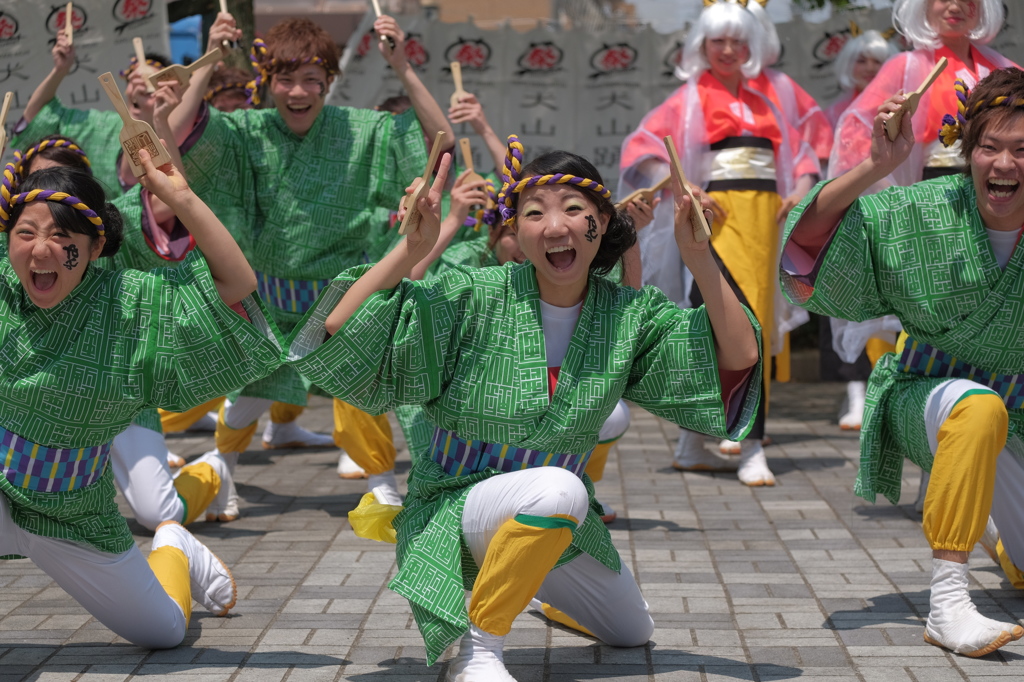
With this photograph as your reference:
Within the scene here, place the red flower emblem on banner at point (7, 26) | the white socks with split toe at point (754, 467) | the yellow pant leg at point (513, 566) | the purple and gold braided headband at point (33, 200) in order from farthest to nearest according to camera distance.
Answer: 1. the red flower emblem on banner at point (7, 26)
2. the white socks with split toe at point (754, 467)
3. the purple and gold braided headband at point (33, 200)
4. the yellow pant leg at point (513, 566)

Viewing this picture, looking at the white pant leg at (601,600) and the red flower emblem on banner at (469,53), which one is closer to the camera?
the white pant leg at (601,600)

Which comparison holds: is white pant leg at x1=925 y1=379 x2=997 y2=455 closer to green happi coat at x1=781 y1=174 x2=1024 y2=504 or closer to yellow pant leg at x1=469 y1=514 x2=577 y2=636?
green happi coat at x1=781 y1=174 x2=1024 y2=504

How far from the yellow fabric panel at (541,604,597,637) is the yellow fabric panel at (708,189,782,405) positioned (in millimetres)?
2366

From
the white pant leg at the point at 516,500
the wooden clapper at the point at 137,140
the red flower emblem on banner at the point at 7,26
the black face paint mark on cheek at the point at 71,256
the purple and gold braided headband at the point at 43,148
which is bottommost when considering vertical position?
the white pant leg at the point at 516,500

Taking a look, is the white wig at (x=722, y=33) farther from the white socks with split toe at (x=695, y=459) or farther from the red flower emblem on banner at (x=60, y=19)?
the red flower emblem on banner at (x=60, y=19)

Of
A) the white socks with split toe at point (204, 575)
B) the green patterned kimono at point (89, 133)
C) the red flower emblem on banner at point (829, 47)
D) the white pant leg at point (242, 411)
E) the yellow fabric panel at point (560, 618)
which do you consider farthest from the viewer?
the red flower emblem on banner at point (829, 47)

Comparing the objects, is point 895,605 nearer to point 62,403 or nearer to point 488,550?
point 488,550

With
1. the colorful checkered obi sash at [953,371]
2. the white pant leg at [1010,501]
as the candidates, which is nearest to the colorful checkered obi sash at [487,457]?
the colorful checkered obi sash at [953,371]

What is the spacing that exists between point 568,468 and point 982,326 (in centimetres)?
120

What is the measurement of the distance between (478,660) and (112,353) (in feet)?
3.65

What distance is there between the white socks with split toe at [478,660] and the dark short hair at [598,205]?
951mm

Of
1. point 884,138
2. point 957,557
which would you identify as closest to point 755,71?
point 884,138

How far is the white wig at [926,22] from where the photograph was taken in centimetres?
478

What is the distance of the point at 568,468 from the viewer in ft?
9.73
